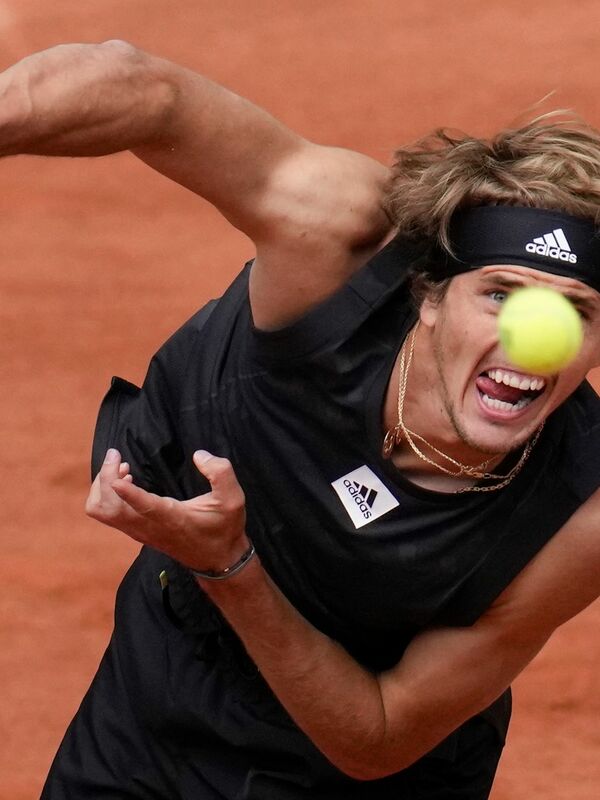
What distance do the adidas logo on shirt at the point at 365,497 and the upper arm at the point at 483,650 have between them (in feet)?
0.83

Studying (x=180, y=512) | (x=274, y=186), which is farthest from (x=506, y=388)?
(x=180, y=512)

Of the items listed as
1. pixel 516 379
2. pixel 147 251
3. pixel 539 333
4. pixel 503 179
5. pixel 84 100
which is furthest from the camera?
pixel 147 251

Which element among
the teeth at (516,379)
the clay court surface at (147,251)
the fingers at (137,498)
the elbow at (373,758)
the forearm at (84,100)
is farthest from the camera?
the clay court surface at (147,251)

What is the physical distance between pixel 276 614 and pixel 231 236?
3268mm

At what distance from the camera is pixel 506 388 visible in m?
Answer: 2.79

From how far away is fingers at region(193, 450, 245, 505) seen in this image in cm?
251

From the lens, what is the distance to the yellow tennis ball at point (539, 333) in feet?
8.63

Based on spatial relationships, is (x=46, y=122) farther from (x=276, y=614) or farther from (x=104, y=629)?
(x=104, y=629)

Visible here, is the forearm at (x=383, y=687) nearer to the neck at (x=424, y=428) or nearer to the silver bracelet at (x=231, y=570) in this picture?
the silver bracelet at (x=231, y=570)

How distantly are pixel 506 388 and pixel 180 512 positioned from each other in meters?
0.56

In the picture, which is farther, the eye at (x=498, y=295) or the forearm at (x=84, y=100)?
the eye at (x=498, y=295)

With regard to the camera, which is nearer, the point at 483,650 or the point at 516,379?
the point at 516,379

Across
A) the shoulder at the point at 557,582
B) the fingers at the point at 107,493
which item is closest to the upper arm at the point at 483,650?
the shoulder at the point at 557,582

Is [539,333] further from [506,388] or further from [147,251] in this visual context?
[147,251]
